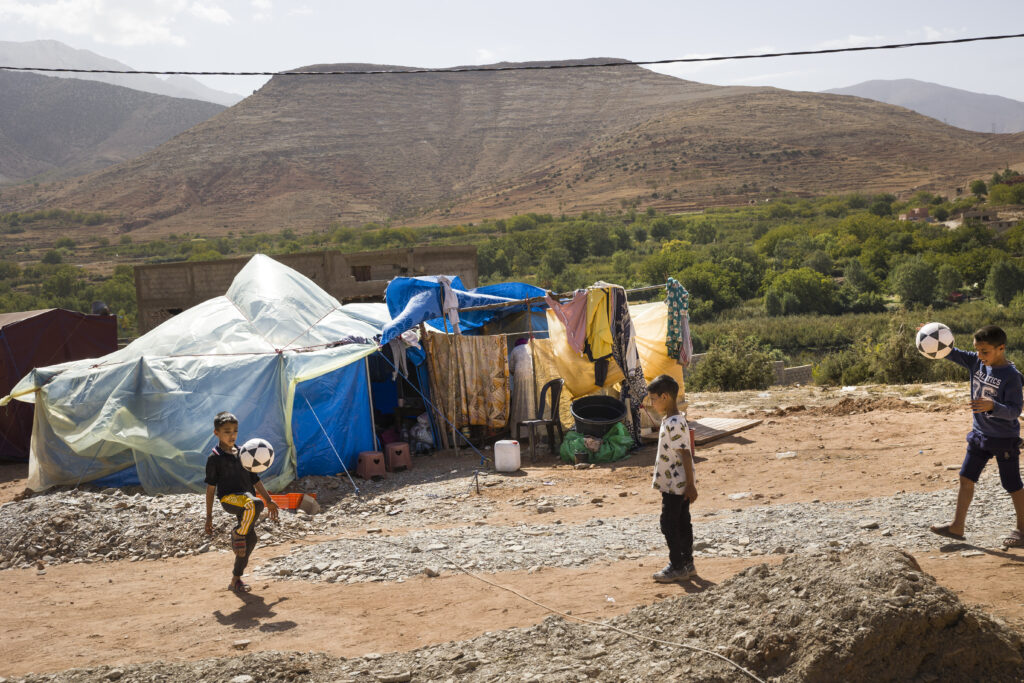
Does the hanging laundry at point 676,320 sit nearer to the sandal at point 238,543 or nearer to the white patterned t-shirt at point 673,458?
the white patterned t-shirt at point 673,458

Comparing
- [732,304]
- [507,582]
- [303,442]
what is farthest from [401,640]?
[732,304]

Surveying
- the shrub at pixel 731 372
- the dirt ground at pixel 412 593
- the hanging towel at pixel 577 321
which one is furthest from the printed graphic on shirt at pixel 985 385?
the shrub at pixel 731 372

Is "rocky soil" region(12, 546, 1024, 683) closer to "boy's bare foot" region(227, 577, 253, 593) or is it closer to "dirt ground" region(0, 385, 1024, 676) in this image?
"dirt ground" region(0, 385, 1024, 676)

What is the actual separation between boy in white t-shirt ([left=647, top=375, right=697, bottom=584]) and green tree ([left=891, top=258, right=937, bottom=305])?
47114mm

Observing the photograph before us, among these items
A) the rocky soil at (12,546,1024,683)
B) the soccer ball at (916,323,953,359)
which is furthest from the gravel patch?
the rocky soil at (12,546,1024,683)

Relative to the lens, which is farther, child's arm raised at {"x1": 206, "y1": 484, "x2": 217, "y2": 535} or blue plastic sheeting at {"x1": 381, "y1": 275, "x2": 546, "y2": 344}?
blue plastic sheeting at {"x1": 381, "y1": 275, "x2": 546, "y2": 344}

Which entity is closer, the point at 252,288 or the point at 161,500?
the point at 161,500

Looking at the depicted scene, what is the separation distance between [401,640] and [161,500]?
4637mm

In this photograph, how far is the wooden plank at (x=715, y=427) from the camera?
10641mm

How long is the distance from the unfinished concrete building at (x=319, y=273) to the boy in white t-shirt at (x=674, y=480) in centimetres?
1958

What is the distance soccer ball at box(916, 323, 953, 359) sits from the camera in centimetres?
579

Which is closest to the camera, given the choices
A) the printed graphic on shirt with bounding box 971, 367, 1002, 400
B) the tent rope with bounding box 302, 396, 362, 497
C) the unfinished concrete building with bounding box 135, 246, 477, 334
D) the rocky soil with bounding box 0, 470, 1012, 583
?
the printed graphic on shirt with bounding box 971, 367, 1002, 400

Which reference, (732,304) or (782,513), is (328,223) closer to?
(732,304)

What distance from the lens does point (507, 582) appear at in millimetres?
5703
